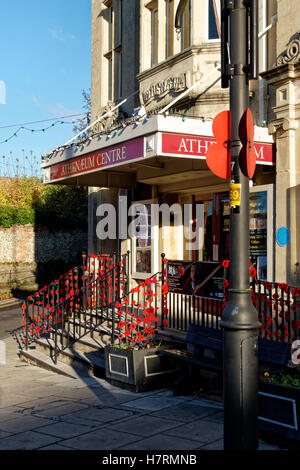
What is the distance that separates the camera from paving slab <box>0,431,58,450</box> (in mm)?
6059

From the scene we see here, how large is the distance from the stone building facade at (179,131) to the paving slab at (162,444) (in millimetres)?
4488

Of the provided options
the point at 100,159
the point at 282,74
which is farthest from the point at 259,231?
the point at 100,159

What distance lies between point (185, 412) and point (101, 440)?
4.64 feet

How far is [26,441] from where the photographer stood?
6.27 meters

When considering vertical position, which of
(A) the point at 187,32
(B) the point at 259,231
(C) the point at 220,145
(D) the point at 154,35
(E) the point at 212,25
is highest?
(D) the point at 154,35

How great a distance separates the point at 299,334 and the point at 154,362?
7.59ft

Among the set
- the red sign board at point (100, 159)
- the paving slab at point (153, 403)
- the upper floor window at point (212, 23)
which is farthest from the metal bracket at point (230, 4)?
the upper floor window at point (212, 23)

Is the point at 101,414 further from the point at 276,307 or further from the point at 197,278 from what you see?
the point at 197,278

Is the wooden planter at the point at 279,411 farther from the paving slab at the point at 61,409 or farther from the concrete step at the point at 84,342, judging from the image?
the concrete step at the point at 84,342

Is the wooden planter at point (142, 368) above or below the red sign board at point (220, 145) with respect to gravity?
below

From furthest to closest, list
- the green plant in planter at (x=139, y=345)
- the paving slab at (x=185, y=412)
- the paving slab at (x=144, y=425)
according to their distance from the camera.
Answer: the green plant in planter at (x=139, y=345)
the paving slab at (x=185, y=412)
the paving slab at (x=144, y=425)

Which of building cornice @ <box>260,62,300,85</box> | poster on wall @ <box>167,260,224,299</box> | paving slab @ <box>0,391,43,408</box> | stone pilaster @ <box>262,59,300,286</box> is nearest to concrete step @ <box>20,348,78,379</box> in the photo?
paving slab @ <box>0,391,43,408</box>

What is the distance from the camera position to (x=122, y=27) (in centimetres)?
1584

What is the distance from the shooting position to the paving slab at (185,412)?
6906 millimetres
